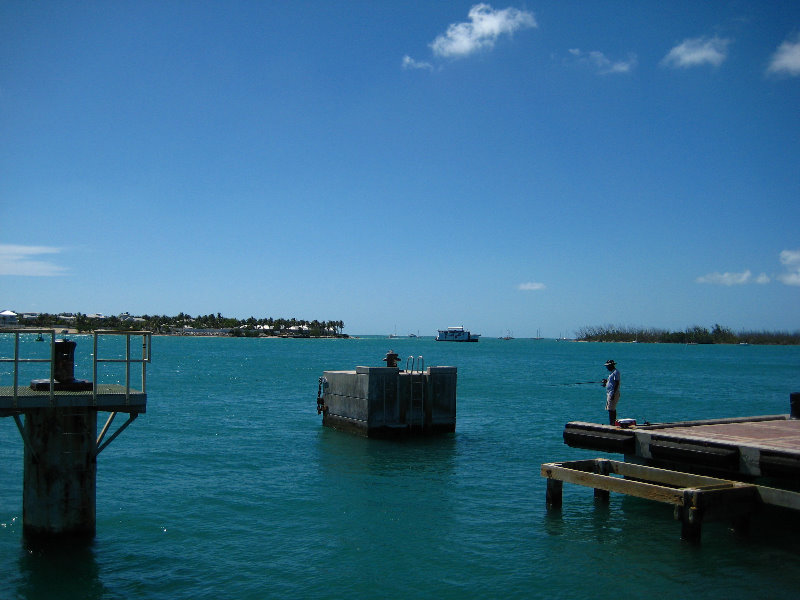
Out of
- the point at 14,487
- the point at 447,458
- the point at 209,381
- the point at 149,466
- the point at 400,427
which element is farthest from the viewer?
the point at 209,381

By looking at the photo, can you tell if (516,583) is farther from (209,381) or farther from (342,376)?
(209,381)

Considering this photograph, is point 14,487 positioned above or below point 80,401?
below

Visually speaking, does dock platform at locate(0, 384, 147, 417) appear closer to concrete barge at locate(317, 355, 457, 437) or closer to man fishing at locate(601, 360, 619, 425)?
man fishing at locate(601, 360, 619, 425)

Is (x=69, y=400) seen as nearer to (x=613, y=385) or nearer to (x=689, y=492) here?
(x=689, y=492)

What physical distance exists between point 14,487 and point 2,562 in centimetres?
701

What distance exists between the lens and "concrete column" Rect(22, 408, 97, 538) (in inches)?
492

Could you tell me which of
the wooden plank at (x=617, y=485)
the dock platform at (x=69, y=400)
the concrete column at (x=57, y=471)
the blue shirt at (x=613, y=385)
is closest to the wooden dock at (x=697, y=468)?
the wooden plank at (x=617, y=485)

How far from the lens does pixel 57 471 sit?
41.1ft

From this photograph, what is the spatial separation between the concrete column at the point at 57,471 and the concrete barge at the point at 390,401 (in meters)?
13.9

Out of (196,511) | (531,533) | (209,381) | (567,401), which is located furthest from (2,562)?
(209,381)

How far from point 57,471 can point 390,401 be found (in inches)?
612

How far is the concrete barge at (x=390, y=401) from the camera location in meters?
26.5

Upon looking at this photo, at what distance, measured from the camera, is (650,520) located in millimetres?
16312

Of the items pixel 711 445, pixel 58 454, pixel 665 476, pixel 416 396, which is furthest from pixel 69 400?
pixel 416 396
